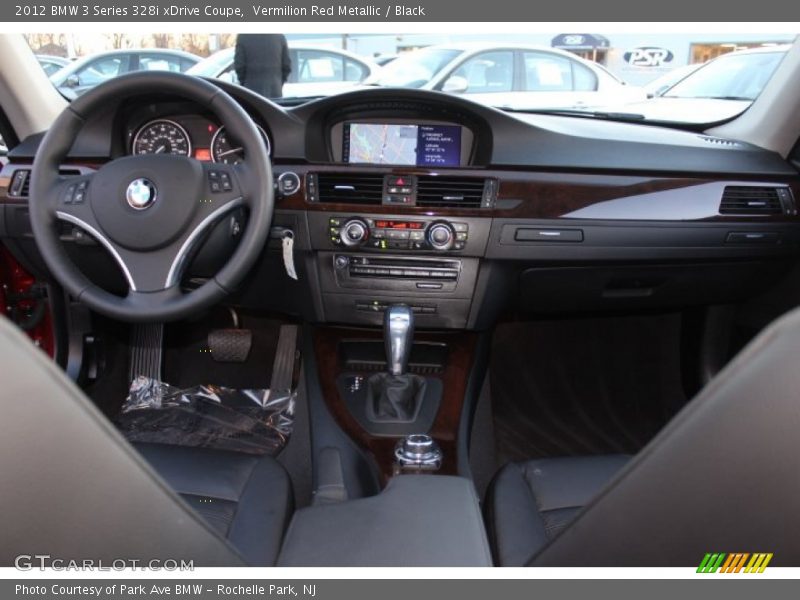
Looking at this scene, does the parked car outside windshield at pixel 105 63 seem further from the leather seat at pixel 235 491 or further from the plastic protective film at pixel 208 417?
the leather seat at pixel 235 491

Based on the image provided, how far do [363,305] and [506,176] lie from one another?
615 mm

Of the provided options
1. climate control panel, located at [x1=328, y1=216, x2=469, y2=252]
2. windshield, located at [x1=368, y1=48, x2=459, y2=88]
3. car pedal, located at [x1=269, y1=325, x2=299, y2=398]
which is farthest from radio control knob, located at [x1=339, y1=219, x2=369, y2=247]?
windshield, located at [x1=368, y1=48, x2=459, y2=88]

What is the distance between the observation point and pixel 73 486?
2.32 feet

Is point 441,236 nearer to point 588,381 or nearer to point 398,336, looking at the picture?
point 398,336

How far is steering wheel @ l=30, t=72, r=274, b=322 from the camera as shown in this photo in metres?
1.71

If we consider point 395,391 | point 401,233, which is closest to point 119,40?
point 401,233

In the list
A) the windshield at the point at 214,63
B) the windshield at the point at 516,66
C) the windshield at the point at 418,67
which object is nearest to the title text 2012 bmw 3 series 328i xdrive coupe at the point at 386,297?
the windshield at the point at 516,66

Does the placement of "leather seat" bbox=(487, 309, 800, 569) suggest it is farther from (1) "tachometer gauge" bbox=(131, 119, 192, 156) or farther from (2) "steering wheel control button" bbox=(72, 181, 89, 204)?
(1) "tachometer gauge" bbox=(131, 119, 192, 156)

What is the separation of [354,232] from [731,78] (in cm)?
148

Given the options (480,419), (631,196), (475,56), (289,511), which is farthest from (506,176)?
(475,56)

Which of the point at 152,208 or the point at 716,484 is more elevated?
the point at 716,484

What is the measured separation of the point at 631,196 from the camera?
2.09m

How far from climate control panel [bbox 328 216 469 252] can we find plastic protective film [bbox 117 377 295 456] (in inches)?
32.4

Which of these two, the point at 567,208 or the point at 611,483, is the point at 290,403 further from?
the point at 611,483
